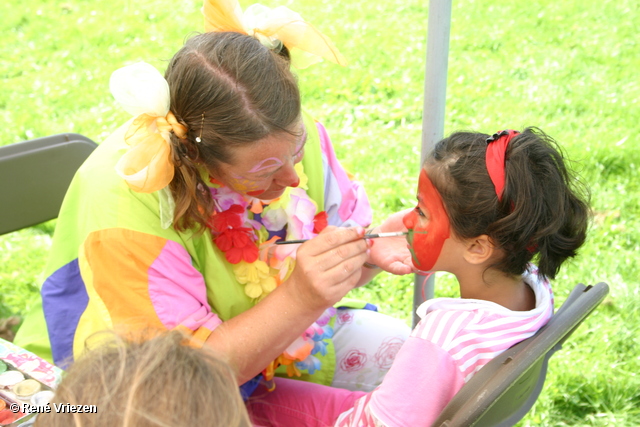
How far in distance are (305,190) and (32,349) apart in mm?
855

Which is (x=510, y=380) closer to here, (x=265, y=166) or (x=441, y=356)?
(x=441, y=356)

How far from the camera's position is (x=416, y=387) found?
131 centimetres

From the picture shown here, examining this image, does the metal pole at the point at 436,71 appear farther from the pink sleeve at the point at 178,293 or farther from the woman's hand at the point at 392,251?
the pink sleeve at the point at 178,293

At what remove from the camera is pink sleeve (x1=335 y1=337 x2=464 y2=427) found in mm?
1304

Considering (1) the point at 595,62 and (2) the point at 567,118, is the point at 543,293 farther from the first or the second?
(1) the point at 595,62

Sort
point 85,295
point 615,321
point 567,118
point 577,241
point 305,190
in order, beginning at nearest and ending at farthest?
point 577,241 < point 85,295 < point 305,190 < point 615,321 < point 567,118

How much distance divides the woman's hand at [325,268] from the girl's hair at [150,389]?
0.59m

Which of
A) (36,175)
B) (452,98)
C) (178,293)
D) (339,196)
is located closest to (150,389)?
(178,293)

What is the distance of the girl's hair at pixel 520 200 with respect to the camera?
1.38 meters

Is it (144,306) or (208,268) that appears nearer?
(144,306)

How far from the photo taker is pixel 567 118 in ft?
12.4

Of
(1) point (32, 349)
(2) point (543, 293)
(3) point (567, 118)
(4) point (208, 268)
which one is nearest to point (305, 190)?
(4) point (208, 268)

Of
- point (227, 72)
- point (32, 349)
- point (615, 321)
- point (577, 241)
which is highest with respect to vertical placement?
point (227, 72)

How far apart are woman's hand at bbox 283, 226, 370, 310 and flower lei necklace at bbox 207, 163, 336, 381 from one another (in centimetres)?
18
